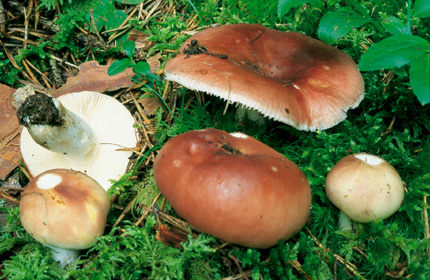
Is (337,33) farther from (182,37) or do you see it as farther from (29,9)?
(29,9)

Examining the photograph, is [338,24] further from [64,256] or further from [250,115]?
[64,256]

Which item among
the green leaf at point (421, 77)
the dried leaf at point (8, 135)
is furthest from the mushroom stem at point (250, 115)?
the dried leaf at point (8, 135)

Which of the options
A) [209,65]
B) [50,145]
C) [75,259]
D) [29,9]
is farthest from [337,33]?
[29,9]

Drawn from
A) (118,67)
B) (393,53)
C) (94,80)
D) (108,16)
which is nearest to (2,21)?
(108,16)

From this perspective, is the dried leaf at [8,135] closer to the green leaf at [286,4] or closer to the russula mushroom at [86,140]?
the russula mushroom at [86,140]

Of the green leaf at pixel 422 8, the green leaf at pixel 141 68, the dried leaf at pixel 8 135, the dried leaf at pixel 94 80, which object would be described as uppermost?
the green leaf at pixel 422 8

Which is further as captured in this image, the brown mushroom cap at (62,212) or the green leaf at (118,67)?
the green leaf at (118,67)
